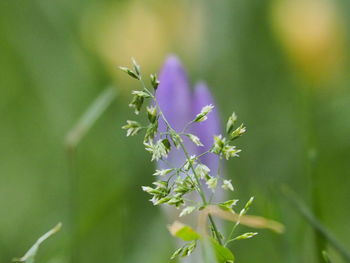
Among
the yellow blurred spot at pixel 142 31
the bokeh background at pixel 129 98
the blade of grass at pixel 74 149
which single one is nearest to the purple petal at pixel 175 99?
the blade of grass at pixel 74 149

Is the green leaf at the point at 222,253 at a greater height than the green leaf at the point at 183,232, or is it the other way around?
the green leaf at the point at 183,232

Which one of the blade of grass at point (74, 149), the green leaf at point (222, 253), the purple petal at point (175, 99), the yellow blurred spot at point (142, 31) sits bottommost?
the yellow blurred spot at point (142, 31)

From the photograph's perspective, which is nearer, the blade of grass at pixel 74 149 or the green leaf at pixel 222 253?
the green leaf at pixel 222 253

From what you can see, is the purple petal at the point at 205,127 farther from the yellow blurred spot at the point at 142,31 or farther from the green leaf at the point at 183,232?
the yellow blurred spot at the point at 142,31

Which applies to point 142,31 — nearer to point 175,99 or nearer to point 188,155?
point 175,99

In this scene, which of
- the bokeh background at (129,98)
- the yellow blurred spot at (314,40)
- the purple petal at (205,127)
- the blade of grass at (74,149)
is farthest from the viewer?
the yellow blurred spot at (314,40)

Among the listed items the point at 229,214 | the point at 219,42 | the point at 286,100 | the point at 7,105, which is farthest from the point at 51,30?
the point at 229,214

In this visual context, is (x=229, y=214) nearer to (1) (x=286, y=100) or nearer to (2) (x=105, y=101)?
(2) (x=105, y=101)
